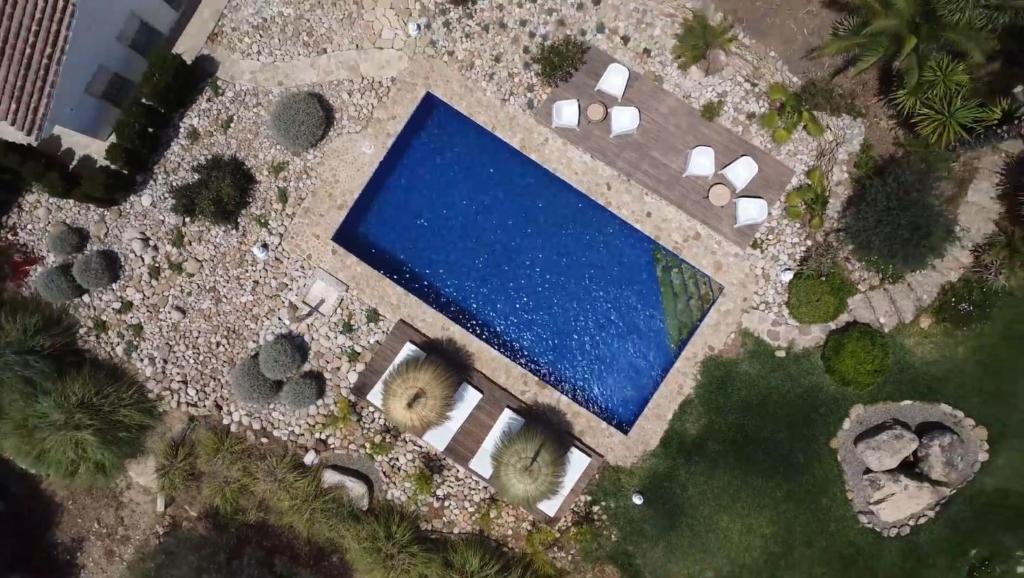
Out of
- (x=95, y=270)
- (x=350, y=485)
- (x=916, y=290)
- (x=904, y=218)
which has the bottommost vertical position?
(x=350, y=485)

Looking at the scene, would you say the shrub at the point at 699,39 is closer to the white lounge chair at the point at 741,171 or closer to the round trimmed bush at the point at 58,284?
the white lounge chair at the point at 741,171

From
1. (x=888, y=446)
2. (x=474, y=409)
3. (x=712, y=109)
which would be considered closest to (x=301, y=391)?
(x=474, y=409)

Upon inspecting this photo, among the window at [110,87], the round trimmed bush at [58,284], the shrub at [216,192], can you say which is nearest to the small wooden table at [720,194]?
the shrub at [216,192]

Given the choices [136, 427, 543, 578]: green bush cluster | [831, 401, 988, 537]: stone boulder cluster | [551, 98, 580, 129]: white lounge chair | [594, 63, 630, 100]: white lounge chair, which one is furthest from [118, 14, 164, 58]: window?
[831, 401, 988, 537]: stone boulder cluster

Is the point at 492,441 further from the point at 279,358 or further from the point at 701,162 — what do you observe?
the point at 701,162

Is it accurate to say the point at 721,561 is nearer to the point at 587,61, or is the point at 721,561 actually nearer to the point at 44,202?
the point at 587,61
